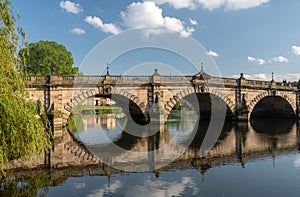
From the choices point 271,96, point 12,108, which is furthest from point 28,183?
point 271,96

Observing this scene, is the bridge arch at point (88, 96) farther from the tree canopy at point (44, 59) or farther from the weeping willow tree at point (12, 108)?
the tree canopy at point (44, 59)

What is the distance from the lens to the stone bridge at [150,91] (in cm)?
2561

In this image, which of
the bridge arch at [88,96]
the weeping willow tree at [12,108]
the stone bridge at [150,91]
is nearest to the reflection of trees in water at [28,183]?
the weeping willow tree at [12,108]

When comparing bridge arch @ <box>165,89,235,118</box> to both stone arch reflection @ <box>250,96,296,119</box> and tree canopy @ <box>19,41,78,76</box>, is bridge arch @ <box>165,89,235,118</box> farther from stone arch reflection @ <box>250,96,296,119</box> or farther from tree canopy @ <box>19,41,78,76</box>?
tree canopy @ <box>19,41,78,76</box>

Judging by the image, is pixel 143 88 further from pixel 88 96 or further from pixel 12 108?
pixel 12 108

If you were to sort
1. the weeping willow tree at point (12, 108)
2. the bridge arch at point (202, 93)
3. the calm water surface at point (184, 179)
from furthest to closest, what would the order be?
the bridge arch at point (202, 93) → the calm water surface at point (184, 179) → the weeping willow tree at point (12, 108)

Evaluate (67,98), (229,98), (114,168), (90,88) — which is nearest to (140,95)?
(90,88)

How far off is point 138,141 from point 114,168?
8.56m

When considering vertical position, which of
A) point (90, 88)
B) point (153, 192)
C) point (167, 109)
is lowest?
point (153, 192)

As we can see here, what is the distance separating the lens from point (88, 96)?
2697cm

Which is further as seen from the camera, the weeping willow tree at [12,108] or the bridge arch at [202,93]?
the bridge arch at [202,93]

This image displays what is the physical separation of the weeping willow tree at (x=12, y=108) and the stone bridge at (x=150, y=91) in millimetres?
16043

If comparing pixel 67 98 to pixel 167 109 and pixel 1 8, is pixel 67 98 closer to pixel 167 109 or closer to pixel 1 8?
pixel 167 109

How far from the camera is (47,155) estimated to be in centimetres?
1488
